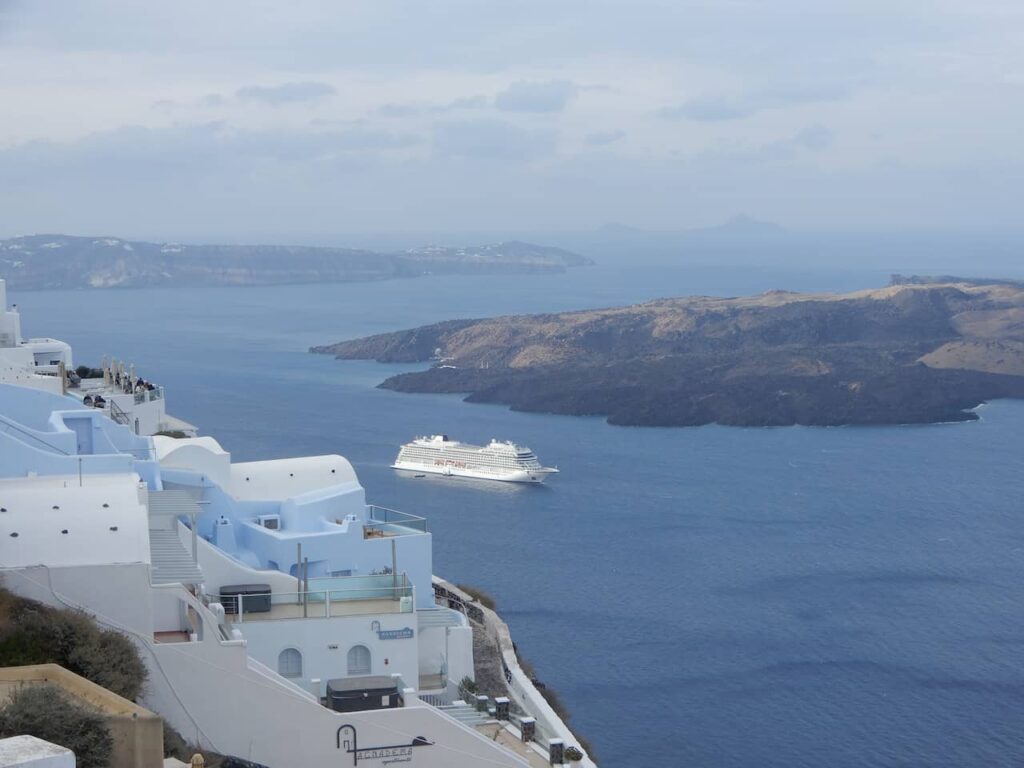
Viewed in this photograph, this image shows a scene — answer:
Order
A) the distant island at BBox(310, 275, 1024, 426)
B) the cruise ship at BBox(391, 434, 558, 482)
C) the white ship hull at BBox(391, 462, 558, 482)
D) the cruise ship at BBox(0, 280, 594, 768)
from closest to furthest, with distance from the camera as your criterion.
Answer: the cruise ship at BBox(0, 280, 594, 768) < the white ship hull at BBox(391, 462, 558, 482) < the cruise ship at BBox(391, 434, 558, 482) < the distant island at BBox(310, 275, 1024, 426)

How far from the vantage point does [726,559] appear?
36.0 metres

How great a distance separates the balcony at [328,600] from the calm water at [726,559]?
10067 mm

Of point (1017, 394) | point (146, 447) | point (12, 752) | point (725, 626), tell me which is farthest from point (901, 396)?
point (12, 752)

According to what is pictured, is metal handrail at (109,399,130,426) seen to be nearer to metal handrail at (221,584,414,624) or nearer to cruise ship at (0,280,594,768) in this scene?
cruise ship at (0,280,594,768)

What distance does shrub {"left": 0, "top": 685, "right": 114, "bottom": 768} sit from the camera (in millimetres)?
7871

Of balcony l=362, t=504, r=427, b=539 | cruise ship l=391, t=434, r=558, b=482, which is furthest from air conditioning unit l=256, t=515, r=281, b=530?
cruise ship l=391, t=434, r=558, b=482

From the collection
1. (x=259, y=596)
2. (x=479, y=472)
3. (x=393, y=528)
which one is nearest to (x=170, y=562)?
(x=259, y=596)

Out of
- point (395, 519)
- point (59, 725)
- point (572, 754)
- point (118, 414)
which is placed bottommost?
point (572, 754)

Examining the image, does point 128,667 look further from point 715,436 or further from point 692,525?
point 715,436

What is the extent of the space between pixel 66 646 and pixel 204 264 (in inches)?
5379

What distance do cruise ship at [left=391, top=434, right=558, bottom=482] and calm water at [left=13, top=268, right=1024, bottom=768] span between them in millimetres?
659

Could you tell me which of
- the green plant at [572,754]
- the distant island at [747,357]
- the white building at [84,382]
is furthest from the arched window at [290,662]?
the distant island at [747,357]

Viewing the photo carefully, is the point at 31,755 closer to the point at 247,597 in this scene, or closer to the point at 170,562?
the point at 170,562

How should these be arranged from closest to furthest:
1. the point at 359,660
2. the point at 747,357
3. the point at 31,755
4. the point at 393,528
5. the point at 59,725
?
the point at 31,755, the point at 59,725, the point at 359,660, the point at 393,528, the point at 747,357
